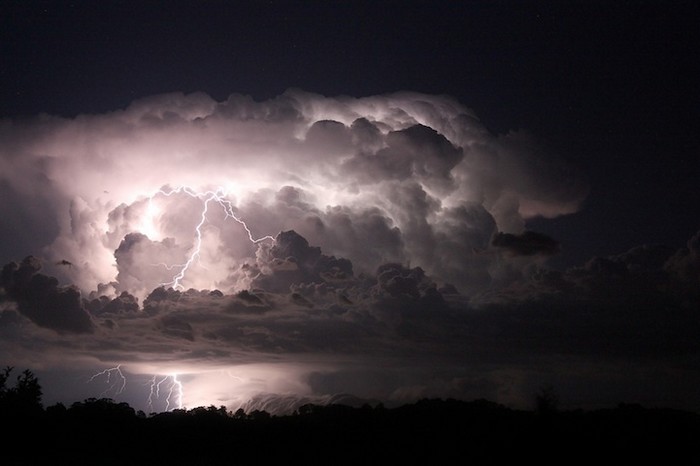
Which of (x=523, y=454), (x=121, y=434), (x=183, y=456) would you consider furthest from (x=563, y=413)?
(x=121, y=434)

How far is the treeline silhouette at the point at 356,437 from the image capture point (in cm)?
6475

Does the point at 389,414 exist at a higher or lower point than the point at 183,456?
higher

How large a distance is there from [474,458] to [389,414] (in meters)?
36.1

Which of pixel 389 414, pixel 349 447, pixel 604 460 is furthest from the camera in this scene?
pixel 389 414

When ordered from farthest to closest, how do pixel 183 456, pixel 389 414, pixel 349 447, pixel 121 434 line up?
1. pixel 389 414
2. pixel 121 434
3. pixel 349 447
4. pixel 183 456

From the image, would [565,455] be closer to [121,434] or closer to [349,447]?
[349,447]

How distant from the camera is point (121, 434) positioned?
8162 centimetres

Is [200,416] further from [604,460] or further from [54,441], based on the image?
[604,460]

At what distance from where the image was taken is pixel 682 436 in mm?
71062

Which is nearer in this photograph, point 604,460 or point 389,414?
point 604,460

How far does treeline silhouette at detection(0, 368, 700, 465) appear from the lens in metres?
64.8

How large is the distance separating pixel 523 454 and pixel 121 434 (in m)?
49.7

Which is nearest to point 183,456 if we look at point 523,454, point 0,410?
point 0,410

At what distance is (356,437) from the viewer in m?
81.0
